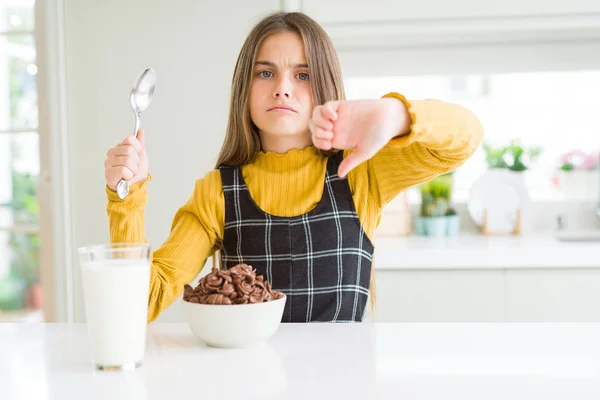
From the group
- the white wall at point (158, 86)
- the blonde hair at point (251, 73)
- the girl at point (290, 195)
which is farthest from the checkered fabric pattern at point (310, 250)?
the white wall at point (158, 86)

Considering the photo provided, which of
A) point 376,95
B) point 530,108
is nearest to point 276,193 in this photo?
point 376,95

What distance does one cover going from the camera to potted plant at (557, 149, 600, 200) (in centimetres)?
293

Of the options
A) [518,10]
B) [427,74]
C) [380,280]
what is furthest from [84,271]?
[427,74]

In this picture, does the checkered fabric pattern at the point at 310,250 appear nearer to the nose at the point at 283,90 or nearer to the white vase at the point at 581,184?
the nose at the point at 283,90

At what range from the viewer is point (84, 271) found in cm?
88

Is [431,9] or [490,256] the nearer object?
[490,256]

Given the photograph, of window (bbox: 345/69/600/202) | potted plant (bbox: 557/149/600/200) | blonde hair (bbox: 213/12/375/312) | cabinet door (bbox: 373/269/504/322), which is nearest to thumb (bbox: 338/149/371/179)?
blonde hair (bbox: 213/12/375/312)

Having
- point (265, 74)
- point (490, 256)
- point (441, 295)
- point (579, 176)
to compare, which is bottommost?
point (441, 295)

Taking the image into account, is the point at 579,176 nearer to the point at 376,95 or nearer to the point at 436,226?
the point at 436,226

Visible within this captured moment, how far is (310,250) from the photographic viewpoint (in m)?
1.40

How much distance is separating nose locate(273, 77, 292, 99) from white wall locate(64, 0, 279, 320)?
3.86ft

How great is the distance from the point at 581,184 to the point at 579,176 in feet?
0.12

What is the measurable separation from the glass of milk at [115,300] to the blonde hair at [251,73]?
24.2 inches

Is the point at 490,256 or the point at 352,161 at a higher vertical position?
the point at 352,161
